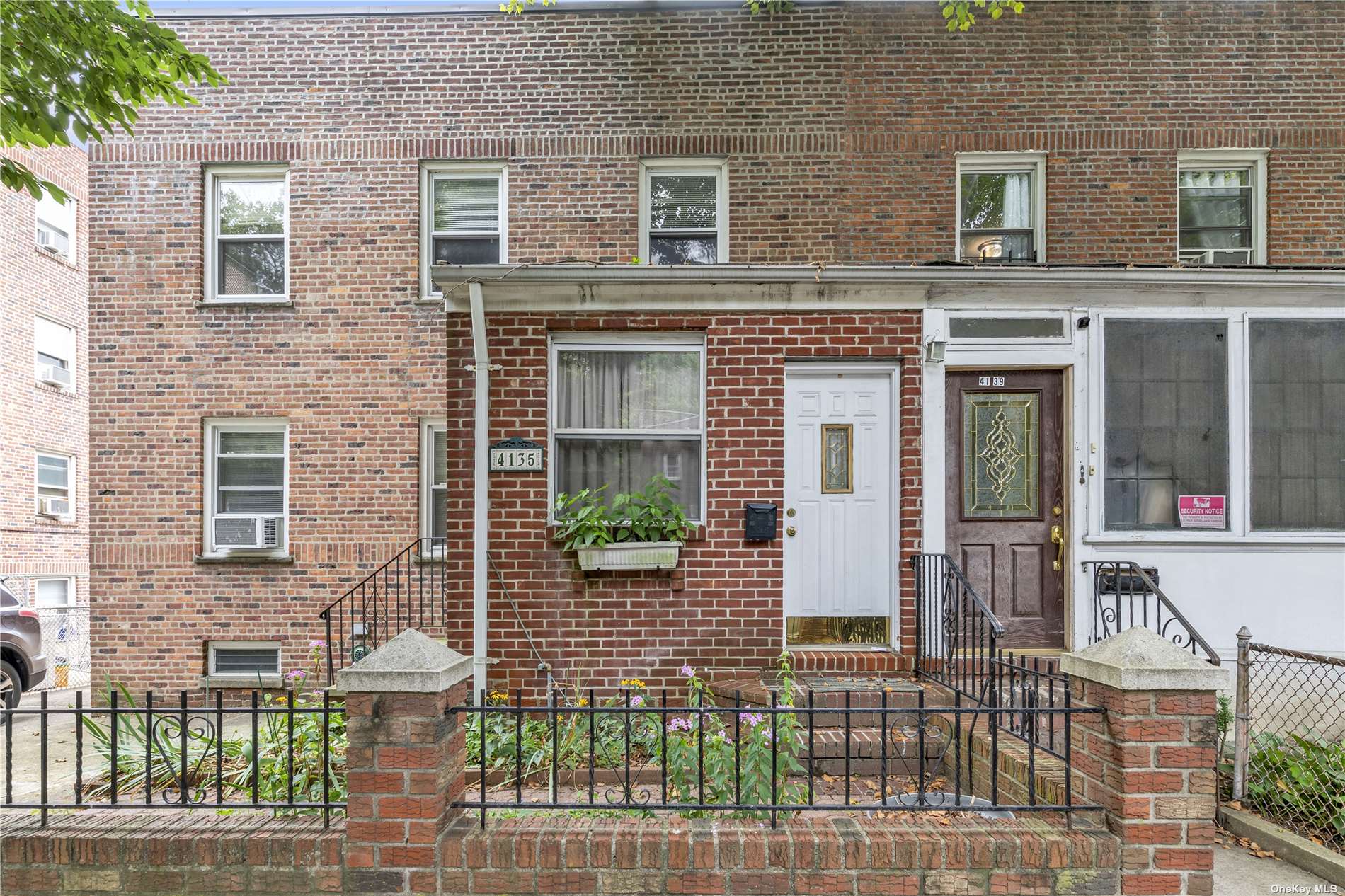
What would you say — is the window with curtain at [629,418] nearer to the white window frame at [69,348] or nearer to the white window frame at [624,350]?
the white window frame at [624,350]

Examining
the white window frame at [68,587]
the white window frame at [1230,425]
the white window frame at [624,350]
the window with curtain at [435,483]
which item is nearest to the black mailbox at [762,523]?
the white window frame at [624,350]

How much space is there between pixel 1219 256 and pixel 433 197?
904cm

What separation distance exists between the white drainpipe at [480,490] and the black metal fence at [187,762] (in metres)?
1.03

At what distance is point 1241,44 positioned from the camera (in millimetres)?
7848

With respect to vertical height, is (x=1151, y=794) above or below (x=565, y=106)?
below

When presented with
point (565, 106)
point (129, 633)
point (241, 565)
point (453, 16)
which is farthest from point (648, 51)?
point (129, 633)

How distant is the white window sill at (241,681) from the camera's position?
7.59m

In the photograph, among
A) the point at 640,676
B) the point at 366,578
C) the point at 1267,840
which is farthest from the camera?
the point at 366,578

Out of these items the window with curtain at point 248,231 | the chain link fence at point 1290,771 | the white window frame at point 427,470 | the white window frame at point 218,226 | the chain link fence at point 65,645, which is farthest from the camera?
the chain link fence at point 65,645

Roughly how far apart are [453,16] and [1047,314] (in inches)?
283

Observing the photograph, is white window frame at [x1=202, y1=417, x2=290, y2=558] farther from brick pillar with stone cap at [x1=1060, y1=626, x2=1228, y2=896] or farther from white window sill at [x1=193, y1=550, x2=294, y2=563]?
brick pillar with stone cap at [x1=1060, y1=626, x2=1228, y2=896]

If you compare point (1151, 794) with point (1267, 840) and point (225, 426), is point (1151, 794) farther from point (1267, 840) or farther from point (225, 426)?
point (225, 426)

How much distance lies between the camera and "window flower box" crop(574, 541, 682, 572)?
17.1 feet

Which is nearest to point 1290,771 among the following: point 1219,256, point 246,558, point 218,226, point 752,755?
point 752,755
